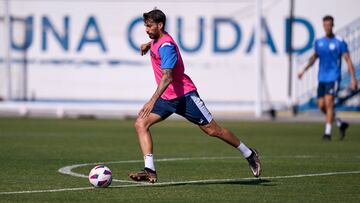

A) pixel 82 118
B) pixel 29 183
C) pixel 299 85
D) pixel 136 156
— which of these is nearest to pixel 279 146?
pixel 136 156

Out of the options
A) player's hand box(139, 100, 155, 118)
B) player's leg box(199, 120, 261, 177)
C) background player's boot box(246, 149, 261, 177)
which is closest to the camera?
player's hand box(139, 100, 155, 118)

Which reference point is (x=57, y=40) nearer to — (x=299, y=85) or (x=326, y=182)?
(x=299, y=85)

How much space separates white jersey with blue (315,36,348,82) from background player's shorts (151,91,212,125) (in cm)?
906

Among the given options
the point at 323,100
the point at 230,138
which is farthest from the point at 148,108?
the point at 323,100

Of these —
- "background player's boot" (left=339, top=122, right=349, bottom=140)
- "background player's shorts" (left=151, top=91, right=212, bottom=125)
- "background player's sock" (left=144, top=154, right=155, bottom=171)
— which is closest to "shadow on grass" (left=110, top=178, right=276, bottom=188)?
"background player's sock" (left=144, top=154, right=155, bottom=171)

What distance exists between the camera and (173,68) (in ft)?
38.8

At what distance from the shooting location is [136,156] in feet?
53.6

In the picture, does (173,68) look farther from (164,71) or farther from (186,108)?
(186,108)

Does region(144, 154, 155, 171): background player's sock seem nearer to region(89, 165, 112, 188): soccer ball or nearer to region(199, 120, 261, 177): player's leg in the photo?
region(89, 165, 112, 188): soccer ball

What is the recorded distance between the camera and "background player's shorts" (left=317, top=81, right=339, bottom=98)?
20766mm

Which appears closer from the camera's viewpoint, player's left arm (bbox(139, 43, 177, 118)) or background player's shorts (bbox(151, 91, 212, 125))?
player's left arm (bbox(139, 43, 177, 118))

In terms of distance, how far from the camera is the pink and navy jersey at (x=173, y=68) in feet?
38.9

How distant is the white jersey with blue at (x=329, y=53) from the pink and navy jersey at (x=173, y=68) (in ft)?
30.0

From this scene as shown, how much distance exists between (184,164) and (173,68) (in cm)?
327
